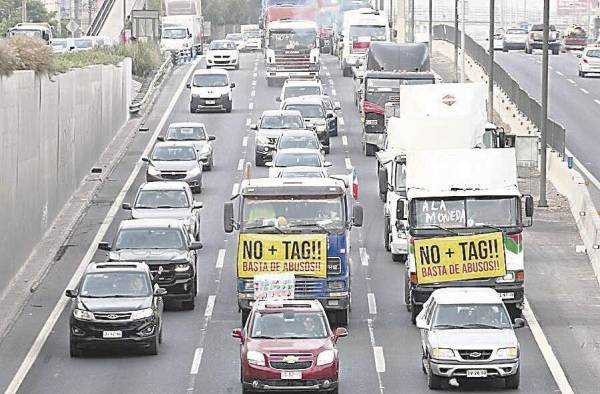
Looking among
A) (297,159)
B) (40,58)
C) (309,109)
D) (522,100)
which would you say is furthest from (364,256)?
(522,100)

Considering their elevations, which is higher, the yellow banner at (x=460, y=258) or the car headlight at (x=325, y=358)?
the yellow banner at (x=460, y=258)

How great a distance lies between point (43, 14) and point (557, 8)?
216 ft

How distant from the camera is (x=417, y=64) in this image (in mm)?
63531

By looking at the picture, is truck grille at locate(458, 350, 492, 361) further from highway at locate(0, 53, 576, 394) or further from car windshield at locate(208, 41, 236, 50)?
car windshield at locate(208, 41, 236, 50)

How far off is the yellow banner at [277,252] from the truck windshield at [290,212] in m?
0.39

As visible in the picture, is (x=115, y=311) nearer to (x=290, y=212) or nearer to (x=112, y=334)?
(x=112, y=334)

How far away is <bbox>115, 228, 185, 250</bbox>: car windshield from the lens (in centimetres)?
3569

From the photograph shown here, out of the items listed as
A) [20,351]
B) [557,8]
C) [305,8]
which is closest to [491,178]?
[20,351]

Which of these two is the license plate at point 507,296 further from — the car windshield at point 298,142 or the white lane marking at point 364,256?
the car windshield at point 298,142

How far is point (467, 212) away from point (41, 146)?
15.3 metres

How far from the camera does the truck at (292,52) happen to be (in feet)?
273

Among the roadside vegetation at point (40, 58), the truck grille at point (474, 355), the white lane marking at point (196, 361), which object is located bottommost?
the white lane marking at point (196, 361)

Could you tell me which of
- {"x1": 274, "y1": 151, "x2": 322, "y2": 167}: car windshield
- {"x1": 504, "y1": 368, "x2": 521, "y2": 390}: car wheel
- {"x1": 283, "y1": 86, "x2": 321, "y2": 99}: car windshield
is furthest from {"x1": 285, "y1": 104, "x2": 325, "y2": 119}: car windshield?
{"x1": 504, "y1": 368, "x2": 521, "y2": 390}: car wheel

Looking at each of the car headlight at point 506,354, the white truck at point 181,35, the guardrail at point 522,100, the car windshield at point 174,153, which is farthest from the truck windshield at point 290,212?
the white truck at point 181,35
